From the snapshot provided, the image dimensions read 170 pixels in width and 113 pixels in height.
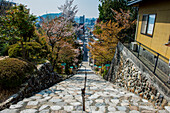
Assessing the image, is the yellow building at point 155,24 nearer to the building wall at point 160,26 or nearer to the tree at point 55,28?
the building wall at point 160,26

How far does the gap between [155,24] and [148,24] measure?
3.78ft

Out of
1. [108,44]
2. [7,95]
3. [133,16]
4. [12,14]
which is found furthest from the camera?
[133,16]

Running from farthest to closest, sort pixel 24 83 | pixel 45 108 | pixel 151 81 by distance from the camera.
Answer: pixel 24 83
pixel 151 81
pixel 45 108

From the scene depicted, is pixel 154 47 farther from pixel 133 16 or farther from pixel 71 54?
pixel 133 16

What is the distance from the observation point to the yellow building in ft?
20.5

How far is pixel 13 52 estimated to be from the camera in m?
7.96

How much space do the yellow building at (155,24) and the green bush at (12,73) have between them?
6.60 m

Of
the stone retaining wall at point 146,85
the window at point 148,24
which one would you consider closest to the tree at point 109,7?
the window at point 148,24

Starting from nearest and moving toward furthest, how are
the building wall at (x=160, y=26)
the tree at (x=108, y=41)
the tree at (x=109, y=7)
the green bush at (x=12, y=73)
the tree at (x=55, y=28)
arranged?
the green bush at (x=12, y=73) < the building wall at (x=160, y=26) < the tree at (x=55, y=28) < the tree at (x=108, y=41) < the tree at (x=109, y=7)

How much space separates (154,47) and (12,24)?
832 centimetres

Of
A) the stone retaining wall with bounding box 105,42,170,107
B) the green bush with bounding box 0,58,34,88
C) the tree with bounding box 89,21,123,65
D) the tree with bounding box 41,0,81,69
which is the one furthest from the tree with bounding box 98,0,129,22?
the green bush with bounding box 0,58,34,88

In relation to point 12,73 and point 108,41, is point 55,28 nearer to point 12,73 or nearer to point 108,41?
point 108,41

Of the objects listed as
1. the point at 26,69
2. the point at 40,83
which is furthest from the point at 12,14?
the point at 40,83

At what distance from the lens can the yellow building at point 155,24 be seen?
6242 mm
